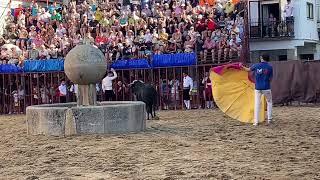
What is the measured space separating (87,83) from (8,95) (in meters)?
12.8

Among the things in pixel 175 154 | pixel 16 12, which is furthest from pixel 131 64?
pixel 175 154

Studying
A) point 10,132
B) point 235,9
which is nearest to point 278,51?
point 235,9

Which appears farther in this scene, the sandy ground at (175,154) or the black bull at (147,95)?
the black bull at (147,95)

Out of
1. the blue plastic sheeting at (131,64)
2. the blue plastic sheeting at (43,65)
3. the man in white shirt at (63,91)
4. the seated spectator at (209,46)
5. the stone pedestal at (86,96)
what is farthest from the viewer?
the blue plastic sheeting at (43,65)

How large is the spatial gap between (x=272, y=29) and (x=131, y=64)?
14.1 metres

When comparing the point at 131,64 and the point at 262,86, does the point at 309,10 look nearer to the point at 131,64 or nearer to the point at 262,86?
the point at 131,64

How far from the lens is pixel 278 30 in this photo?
3609cm

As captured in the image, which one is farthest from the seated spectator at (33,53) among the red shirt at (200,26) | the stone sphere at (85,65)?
the stone sphere at (85,65)

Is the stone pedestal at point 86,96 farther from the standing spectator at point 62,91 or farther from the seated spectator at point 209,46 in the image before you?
the standing spectator at point 62,91

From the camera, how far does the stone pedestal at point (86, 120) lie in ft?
44.2

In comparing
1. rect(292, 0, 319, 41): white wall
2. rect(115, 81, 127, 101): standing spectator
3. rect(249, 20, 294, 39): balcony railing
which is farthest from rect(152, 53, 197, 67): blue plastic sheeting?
rect(292, 0, 319, 41): white wall

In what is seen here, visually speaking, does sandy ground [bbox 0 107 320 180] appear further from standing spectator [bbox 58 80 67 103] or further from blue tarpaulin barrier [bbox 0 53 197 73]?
standing spectator [bbox 58 80 67 103]

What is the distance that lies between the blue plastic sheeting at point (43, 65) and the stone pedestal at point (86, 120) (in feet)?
37.5

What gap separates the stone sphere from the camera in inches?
553
